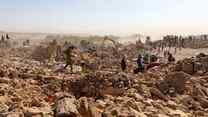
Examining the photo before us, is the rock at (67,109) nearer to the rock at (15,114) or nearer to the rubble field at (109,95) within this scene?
the rubble field at (109,95)

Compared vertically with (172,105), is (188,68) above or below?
above

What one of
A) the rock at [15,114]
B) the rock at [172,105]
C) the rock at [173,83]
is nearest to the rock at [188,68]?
the rock at [173,83]

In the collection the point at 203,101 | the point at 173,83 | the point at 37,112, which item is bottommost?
the point at 203,101

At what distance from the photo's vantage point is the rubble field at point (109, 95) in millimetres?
7652

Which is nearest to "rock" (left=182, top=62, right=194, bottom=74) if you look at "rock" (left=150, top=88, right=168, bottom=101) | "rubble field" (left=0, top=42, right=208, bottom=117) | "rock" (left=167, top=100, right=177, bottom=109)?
"rubble field" (left=0, top=42, right=208, bottom=117)

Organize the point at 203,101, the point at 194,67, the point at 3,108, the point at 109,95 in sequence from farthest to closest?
the point at 194,67 → the point at 109,95 → the point at 203,101 → the point at 3,108

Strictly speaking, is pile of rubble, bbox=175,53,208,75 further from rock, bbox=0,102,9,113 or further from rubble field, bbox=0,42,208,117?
rock, bbox=0,102,9,113

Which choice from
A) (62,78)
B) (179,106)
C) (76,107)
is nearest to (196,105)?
(179,106)

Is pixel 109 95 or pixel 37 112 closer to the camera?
pixel 37 112

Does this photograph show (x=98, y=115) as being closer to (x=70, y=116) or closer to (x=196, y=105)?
(x=70, y=116)

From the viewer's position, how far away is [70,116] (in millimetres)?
7082

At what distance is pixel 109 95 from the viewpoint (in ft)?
36.0

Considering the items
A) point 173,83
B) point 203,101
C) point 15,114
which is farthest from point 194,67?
point 15,114

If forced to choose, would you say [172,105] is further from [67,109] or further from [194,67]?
[194,67]
